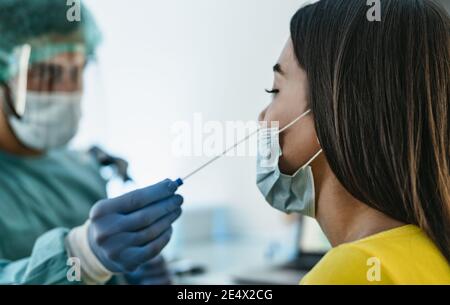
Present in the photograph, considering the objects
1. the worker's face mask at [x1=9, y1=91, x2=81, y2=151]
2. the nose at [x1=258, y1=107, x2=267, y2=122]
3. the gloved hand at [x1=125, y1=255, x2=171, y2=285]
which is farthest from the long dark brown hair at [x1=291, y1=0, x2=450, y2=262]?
the worker's face mask at [x1=9, y1=91, x2=81, y2=151]

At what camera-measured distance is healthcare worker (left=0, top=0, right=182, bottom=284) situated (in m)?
1.00

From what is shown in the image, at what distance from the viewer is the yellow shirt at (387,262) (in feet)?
2.59

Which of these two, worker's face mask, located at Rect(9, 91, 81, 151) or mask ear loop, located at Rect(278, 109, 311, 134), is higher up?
mask ear loop, located at Rect(278, 109, 311, 134)

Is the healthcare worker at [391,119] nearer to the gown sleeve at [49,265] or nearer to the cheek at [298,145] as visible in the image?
the cheek at [298,145]

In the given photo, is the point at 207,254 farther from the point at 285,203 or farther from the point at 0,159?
the point at 285,203

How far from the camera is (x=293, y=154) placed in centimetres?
95

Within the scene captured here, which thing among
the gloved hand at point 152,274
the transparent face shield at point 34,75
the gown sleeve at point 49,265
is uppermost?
the transparent face shield at point 34,75

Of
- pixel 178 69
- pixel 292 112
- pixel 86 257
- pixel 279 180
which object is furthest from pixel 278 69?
pixel 86 257

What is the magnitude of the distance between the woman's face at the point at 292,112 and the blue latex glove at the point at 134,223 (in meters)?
0.21

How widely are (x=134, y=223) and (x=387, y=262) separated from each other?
0.44 m

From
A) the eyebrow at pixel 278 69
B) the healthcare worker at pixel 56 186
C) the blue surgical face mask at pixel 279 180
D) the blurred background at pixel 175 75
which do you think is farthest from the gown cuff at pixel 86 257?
the eyebrow at pixel 278 69

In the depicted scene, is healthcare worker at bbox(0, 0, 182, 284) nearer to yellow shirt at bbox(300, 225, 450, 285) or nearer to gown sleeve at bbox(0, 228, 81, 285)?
gown sleeve at bbox(0, 228, 81, 285)

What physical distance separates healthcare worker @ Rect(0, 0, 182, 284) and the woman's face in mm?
213
